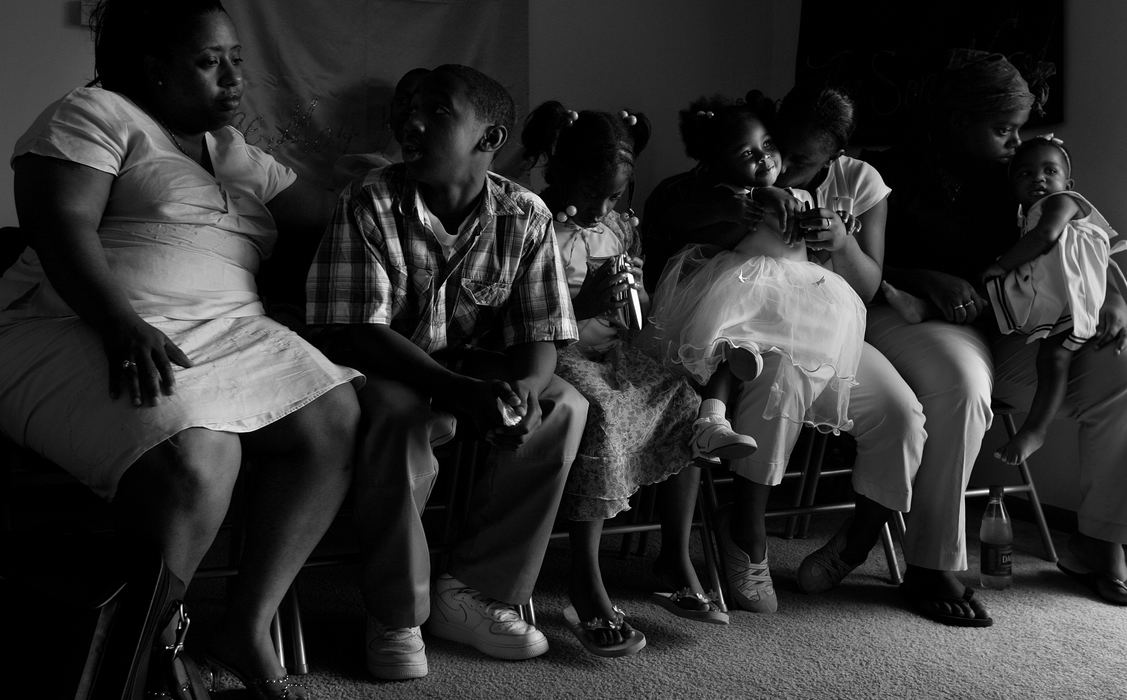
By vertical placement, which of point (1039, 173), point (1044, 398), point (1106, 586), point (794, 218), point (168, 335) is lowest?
point (1106, 586)

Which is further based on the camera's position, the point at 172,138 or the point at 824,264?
the point at 824,264

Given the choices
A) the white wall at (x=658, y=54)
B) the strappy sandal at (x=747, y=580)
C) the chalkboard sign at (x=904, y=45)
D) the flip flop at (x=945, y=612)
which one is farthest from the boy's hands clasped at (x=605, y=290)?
the white wall at (x=658, y=54)

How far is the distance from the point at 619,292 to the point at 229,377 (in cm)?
86

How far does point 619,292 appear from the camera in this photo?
2.17 meters

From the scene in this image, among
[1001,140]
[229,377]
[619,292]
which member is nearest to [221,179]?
[229,377]

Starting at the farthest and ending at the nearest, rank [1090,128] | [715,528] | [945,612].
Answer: [1090,128] → [715,528] → [945,612]

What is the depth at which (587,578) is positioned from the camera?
6.81 ft

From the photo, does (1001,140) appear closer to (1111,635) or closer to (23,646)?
(1111,635)

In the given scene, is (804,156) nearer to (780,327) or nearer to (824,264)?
(824,264)

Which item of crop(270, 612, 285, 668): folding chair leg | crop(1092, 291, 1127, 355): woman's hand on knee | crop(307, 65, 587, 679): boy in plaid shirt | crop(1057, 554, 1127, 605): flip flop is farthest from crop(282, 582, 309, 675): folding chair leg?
crop(1092, 291, 1127, 355): woman's hand on knee

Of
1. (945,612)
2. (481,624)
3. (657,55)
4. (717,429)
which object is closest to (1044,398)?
(945,612)

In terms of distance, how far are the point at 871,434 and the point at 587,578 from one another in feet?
2.49

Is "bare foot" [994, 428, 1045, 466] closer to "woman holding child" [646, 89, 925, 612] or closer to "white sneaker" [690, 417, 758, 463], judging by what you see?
"woman holding child" [646, 89, 925, 612]

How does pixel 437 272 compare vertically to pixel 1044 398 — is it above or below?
above
